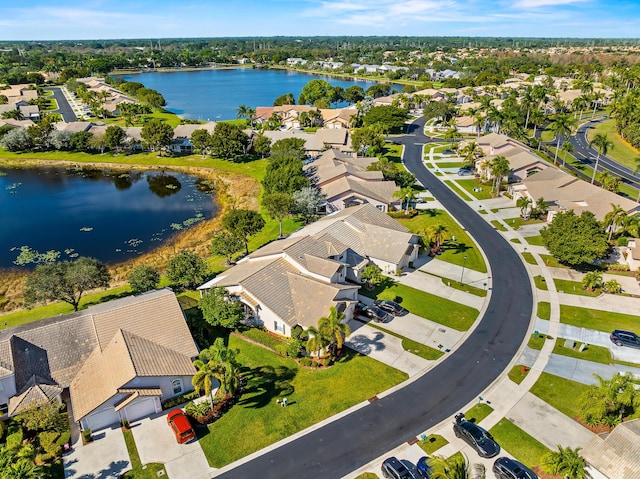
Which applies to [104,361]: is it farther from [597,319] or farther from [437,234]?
[597,319]

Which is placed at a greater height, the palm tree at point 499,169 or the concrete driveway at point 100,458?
the palm tree at point 499,169

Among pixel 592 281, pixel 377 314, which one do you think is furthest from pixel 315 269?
pixel 592 281

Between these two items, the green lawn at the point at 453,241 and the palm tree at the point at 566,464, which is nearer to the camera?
the palm tree at the point at 566,464

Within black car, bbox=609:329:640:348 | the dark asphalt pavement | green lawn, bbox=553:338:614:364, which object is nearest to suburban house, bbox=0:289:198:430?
green lawn, bbox=553:338:614:364

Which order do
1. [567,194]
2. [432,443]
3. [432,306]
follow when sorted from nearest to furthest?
[432,443], [432,306], [567,194]

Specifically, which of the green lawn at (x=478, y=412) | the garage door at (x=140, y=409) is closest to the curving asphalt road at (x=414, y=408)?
the green lawn at (x=478, y=412)

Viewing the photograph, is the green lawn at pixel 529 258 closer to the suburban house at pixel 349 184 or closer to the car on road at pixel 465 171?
the suburban house at pixel 349 184

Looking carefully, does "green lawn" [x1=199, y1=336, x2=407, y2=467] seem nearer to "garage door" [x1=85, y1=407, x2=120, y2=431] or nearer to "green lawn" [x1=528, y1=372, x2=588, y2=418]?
"garage door" [x1=85, y1=407, x2=120, y2=431]
